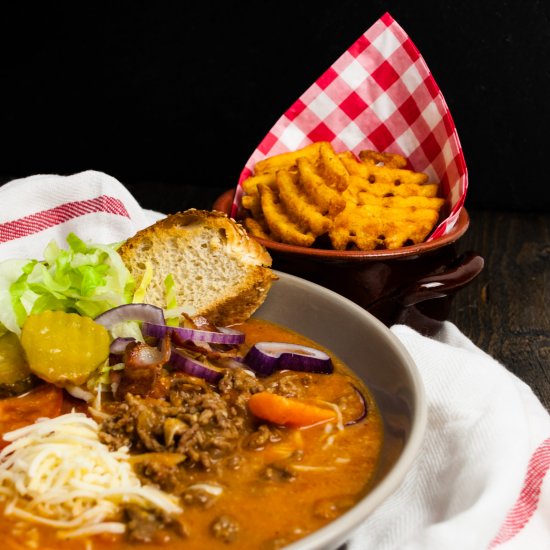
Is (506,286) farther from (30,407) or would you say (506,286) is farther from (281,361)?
(30,407)

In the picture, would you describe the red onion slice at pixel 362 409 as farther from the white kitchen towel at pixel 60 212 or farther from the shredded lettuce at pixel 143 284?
the white kitchen towel at pixel 60 212

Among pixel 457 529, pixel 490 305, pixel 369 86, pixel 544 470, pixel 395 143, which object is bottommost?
pixel 490 305

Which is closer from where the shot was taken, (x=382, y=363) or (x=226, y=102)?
(x=382, y=363)

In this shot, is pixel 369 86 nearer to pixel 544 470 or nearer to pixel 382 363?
pixel 382 363

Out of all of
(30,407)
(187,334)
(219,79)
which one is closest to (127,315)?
(187,334)

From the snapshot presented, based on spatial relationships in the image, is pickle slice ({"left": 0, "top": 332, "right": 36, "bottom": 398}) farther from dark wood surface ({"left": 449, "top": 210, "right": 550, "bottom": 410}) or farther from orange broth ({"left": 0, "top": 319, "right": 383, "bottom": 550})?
dark wood surface ({"left": 449, "top": 210, "right": 550, "bottom": 410})

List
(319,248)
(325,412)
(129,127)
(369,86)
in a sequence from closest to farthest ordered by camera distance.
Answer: (325,412)
(319,248)
(369,86)
(129,127)

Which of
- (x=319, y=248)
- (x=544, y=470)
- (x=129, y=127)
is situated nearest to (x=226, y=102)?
(x=129, y=127)

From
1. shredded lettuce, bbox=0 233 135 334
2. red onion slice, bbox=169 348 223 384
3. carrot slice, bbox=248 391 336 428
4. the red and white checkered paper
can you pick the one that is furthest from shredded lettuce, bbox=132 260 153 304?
the red and white checkered paper
